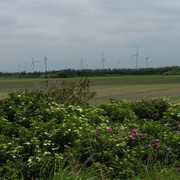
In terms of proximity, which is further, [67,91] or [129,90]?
[129,90]

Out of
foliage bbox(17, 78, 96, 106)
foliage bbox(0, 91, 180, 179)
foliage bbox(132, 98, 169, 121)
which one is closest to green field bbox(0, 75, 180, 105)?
foliage bbox(17, 78, 96, 106)

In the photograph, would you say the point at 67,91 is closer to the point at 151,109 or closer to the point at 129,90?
the point at 151,109

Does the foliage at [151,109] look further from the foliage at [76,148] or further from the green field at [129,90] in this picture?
the foliage at [76,148]

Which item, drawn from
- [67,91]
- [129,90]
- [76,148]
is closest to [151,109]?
[67,91]

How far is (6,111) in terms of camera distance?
7.32 meters

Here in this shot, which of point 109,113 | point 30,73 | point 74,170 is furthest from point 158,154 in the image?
point 30,73

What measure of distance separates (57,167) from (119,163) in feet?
3.59

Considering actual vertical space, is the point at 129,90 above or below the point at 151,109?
below

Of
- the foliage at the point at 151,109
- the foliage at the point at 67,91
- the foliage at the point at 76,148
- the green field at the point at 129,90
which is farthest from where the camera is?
the green field at the point at 129,90

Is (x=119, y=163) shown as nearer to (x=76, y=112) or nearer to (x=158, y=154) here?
(x=158, y=154)

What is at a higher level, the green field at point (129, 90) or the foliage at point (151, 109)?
the foliage at point (151, 109)

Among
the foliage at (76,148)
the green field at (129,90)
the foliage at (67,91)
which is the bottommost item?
the green field at (129,90)

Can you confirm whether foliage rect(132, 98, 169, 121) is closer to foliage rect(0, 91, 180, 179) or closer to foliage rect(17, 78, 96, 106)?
foliage rect(17, 78, 96, 106)

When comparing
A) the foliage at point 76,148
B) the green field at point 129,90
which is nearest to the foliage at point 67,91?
the green field at point 129,90
